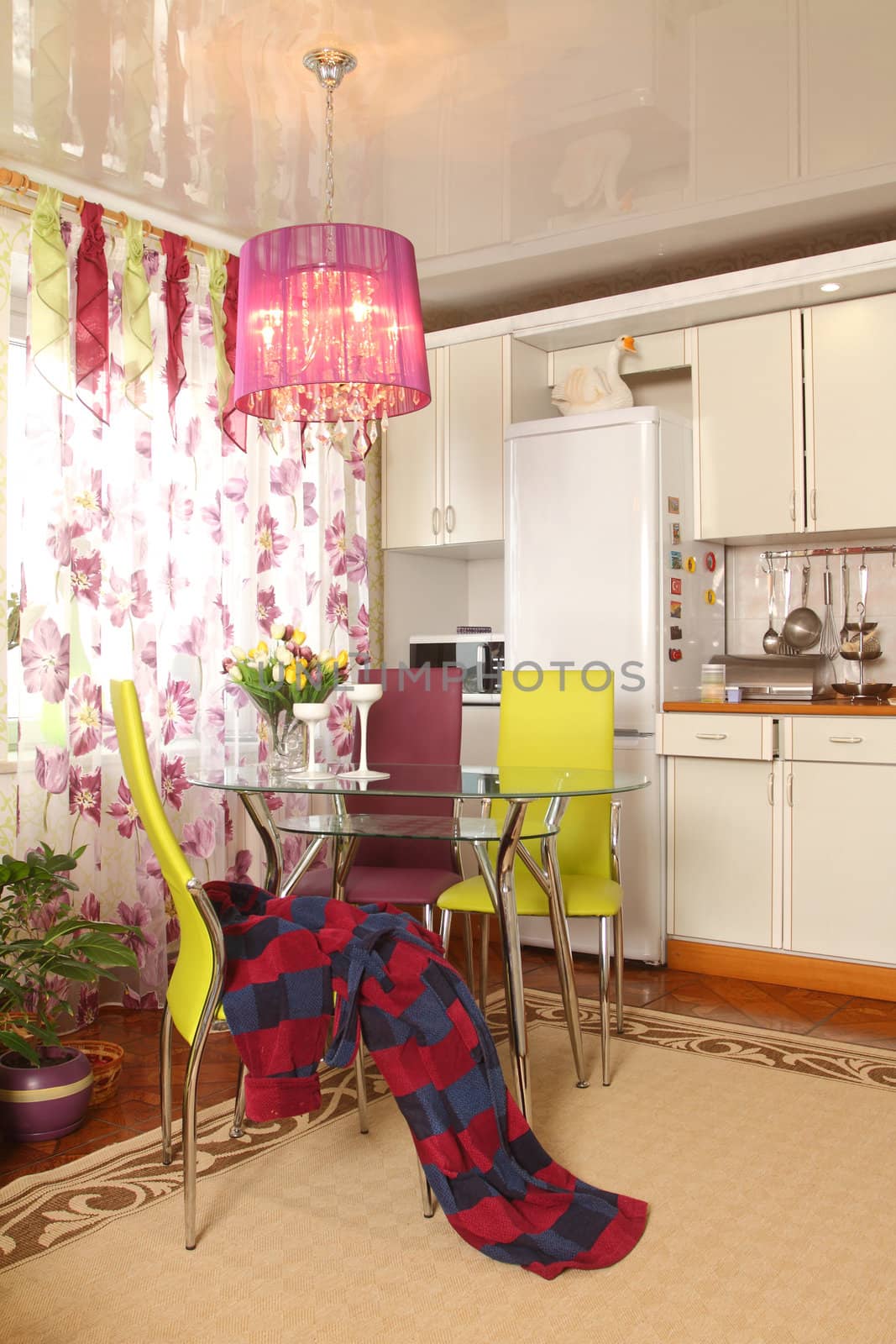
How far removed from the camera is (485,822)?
2.58m

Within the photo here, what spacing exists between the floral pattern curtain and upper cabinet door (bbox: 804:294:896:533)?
1.88 metres

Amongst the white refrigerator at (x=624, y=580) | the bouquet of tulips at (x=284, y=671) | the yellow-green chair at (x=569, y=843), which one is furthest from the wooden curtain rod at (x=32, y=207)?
the yellow-green chair at (x=569, y=843)

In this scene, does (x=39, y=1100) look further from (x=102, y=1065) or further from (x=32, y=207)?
(x=32, y=207)

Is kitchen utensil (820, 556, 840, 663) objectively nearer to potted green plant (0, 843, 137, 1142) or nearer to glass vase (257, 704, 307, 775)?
glass vase (257, 704, 307, 775)

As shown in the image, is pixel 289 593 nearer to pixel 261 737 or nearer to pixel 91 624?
pixel 261 737

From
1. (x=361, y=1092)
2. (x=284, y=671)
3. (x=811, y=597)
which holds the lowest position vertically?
(x=361, y=1092)

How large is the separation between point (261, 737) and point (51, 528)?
1.07 metres

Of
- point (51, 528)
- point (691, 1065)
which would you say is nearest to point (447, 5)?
point (51, 528)

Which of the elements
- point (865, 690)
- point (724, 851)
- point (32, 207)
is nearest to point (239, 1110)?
point (724, 851)

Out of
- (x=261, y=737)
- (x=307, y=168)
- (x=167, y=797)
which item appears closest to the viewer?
(x=307, y=168)

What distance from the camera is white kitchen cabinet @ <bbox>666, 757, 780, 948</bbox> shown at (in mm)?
3881

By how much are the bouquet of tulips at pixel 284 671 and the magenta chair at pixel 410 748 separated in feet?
1.67

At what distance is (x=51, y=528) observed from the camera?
3.42 metres

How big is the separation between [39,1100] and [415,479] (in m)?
2.92
